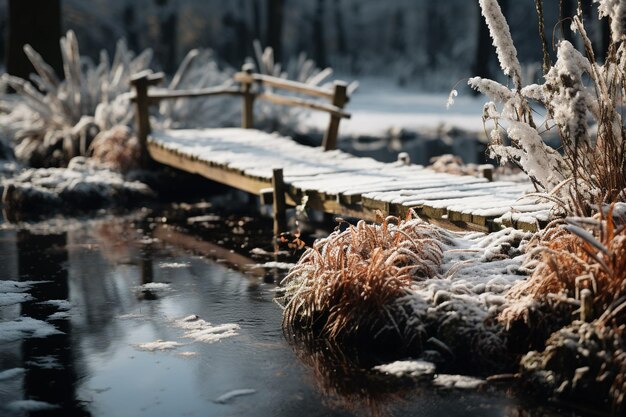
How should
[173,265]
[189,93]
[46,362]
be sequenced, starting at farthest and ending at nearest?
[189,93], [173,265], [46,362]

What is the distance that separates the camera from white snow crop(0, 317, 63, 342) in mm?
6520

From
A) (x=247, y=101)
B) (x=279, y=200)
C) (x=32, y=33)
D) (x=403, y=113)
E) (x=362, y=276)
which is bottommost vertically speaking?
(x=362, y=276)

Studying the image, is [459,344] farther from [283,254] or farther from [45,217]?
[45,217]

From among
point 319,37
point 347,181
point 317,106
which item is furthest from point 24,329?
point 319,37

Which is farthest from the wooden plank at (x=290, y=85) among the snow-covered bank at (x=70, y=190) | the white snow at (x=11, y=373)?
the white snow at (x=11, y=373)

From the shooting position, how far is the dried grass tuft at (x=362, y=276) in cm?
621

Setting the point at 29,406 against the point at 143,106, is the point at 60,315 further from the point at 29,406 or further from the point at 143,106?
the point at 143,106

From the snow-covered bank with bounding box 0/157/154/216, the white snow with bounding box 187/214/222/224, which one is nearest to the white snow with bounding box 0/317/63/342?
the white snow with bounding box 187/214/222/224

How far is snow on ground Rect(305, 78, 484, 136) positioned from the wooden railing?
387cm

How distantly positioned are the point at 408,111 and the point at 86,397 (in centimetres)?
2039

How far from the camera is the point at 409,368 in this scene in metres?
5.71

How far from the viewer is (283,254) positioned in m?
9.25

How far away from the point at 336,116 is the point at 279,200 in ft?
8.52

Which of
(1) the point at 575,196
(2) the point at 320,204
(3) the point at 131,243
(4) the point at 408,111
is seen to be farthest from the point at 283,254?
(4) the point at 408,111
